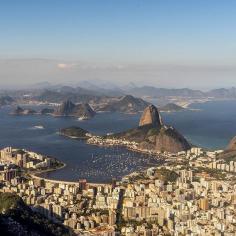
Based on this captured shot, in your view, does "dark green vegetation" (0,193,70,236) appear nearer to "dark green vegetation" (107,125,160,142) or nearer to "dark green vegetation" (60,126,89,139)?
"dark green vegetation" (107,125,160,142)

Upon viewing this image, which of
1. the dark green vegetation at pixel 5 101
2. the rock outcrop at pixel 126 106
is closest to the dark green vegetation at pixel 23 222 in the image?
the rock outcrop at pixel 126 106

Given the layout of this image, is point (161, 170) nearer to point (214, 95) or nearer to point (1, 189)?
point (1, 189)

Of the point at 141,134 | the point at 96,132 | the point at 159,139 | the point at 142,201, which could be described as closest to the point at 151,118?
the point at 141,134

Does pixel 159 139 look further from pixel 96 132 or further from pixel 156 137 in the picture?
pixel 96 132

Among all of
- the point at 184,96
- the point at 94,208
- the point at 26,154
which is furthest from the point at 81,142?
the point at 184,96

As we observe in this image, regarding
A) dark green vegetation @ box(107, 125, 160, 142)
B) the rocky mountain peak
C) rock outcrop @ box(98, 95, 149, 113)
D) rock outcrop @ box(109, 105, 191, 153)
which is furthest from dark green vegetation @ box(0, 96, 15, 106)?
dark green vegetation @ box(107, 125, 160, 142)

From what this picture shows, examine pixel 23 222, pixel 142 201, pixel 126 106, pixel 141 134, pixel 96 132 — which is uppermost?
pixel 126 106
